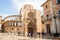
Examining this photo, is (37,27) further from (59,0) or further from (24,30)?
(59,0)

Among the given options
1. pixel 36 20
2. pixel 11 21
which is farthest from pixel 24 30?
pixel 11 21

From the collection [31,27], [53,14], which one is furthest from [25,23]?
[53,14]

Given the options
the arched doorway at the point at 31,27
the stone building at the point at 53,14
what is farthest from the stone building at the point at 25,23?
the stone building at the point at 53,14

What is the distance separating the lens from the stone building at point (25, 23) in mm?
39812

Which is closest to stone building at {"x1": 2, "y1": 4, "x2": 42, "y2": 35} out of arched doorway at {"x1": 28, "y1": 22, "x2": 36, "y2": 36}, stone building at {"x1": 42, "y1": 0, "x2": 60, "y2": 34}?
arched doorway at {"x1": 28, "y1": 22, "x2": 36, "y2": 36}

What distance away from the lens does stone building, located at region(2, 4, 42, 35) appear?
39812mm

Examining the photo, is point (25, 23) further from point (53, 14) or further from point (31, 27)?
point (53, 14)

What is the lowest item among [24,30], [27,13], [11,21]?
[24,30]

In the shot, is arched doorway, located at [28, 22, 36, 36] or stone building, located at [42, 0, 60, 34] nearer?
stone building, located at [42, 0, 60, 34]

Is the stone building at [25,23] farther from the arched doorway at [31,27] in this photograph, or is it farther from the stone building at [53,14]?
the stone building at [53,14]

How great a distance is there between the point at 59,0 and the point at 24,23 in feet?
54.8

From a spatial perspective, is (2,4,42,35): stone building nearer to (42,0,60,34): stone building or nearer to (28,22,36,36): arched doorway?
(28,22,36,36): arched doorway

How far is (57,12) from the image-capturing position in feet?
89.5

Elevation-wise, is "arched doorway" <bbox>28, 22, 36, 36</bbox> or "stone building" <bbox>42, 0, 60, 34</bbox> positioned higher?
"stone building" <bbox>42, 0, 60, 34</bbox>
